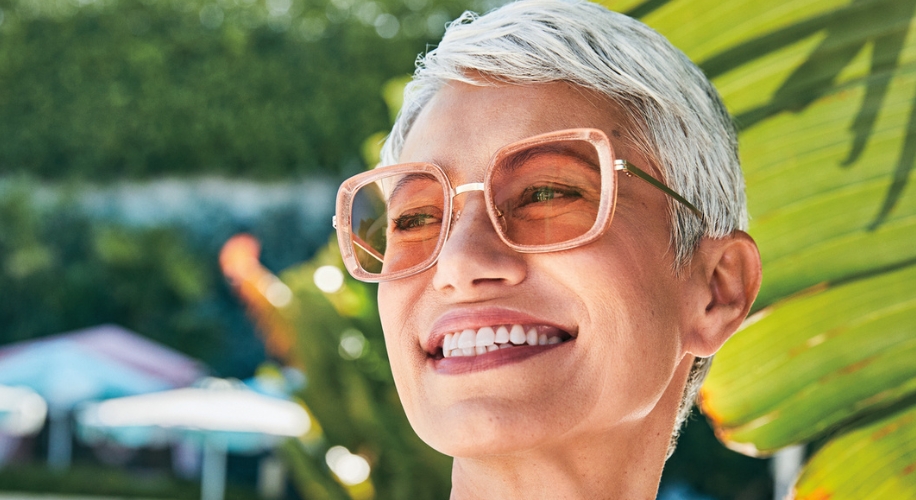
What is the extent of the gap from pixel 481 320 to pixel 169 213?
18.5 m

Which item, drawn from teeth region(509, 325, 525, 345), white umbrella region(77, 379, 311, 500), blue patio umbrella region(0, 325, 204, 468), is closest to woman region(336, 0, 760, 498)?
teeth region(509, 325, 525, 345)

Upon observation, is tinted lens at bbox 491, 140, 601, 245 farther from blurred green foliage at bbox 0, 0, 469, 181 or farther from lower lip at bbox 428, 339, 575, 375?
blurred green foliage at bbox 0, 0, 469, 181

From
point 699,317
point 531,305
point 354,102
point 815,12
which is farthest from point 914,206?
point 354,102

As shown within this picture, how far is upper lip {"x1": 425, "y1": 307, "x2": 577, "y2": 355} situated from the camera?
1029 millimetres

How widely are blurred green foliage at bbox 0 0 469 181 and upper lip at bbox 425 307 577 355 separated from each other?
1829 cm

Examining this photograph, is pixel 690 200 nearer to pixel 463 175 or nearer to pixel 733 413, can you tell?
pixel 463 175

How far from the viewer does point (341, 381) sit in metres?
6.81

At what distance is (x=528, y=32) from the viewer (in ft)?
3.68

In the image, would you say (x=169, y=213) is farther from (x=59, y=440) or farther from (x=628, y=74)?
(x=628, y=74)

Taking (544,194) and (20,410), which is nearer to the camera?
(544,194)

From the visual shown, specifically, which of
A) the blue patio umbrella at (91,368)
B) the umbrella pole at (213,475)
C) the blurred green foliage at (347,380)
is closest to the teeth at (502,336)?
the blurred green foliage at (347,380)

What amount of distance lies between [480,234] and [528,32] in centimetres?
26

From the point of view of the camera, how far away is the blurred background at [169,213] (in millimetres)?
14094

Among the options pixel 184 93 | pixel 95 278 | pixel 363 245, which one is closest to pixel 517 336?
pixel 363 245
